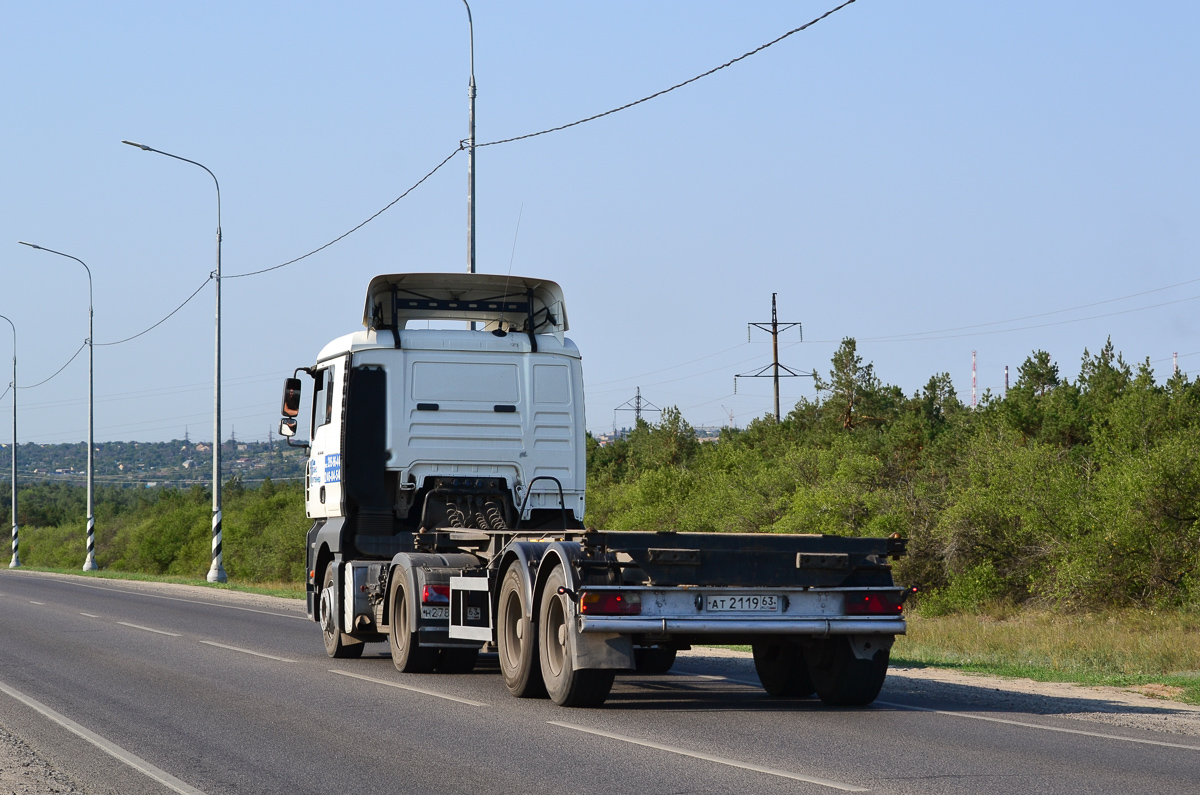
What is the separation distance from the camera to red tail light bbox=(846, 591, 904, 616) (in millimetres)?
11062

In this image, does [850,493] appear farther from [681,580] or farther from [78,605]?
[681,580]

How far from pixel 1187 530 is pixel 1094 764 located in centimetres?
1782

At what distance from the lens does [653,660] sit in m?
14.7

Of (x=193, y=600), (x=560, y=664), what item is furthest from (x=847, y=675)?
(x=193, y=600)

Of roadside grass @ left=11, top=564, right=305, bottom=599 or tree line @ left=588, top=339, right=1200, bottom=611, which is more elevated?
tree line @ left=588, top=339, right=1200, bottom=611

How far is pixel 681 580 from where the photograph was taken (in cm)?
1065

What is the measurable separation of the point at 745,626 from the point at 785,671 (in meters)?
1.76

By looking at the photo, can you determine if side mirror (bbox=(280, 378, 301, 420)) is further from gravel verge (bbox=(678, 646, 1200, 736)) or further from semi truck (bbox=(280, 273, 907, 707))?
gravel verge (bbox=(678, 646, 1200, 736))

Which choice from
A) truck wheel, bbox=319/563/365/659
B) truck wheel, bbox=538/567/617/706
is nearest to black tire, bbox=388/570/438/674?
truck wheel, bbox=319/563/365/659

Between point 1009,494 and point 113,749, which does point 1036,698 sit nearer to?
point 113,749

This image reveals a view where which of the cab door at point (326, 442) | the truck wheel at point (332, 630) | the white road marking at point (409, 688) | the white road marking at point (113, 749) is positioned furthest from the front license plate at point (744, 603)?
the truck wheel at point (332, 630)

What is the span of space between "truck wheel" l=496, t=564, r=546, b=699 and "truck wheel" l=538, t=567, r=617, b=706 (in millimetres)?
191

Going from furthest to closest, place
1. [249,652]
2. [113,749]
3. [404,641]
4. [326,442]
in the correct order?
[249,652] → [326,442] → [404,641] → [113,749]

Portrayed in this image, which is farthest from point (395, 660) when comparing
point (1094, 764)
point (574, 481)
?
point (1094, 764)
